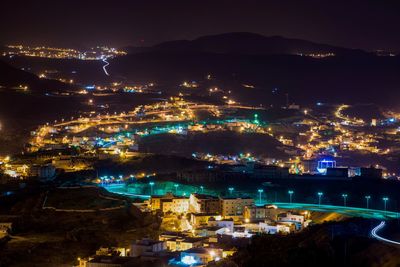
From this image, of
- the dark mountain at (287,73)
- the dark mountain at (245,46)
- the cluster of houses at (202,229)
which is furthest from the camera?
the dark mountain at (245,46)

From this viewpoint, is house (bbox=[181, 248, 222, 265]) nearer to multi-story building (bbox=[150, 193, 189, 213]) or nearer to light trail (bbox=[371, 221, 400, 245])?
light trail (bbox=[371, 221, 400, 245])

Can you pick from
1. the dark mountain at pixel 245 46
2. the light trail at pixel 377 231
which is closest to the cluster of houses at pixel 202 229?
the light trail at pixel 377 231

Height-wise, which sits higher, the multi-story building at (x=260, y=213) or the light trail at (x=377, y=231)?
the multi-story building at (x=260, y=213)

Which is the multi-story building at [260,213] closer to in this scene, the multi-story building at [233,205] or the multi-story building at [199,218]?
the multi-story building at [233,205]

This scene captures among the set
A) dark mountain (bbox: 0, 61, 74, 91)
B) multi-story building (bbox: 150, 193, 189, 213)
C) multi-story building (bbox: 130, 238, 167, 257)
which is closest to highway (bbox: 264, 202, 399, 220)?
multi-story building (bbox: 150, 193, 189, 213)

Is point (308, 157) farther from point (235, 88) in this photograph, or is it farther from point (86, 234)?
point (235, 88)

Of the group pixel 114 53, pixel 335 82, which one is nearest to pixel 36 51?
pixel 114 53
